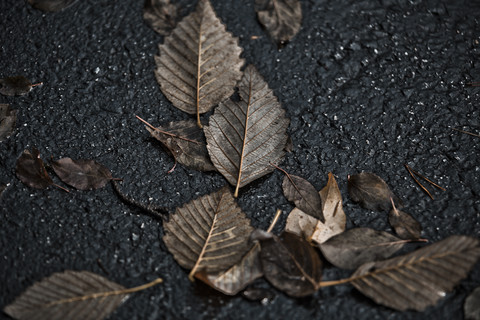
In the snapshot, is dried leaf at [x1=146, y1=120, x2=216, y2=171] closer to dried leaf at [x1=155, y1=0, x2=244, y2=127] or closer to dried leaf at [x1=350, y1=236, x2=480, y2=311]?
dried leaf at [x1=155, y1=0, x2=244, y2=127]

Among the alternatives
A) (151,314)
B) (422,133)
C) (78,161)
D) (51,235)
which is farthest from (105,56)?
(422,133)

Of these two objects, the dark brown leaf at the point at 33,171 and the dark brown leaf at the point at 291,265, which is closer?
the dark brown leaf at the point at 291,265

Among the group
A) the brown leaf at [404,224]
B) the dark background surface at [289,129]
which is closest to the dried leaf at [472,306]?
the dark background surface at [289,129]

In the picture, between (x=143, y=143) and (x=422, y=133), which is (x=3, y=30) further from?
(x=422, y=133)

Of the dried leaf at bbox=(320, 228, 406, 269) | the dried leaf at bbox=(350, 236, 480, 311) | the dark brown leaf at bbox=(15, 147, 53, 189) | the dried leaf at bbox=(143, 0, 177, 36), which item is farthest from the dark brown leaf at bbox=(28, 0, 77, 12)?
the dried leaf at bbox=(350, 236, 480, 311)

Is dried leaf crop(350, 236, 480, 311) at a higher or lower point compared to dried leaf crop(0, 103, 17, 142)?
lower

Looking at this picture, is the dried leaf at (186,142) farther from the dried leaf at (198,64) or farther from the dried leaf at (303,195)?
the dried leaf at (303,195)

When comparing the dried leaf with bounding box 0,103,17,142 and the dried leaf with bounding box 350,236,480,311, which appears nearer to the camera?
the dried leaf with bounding box 350,236,480,311
